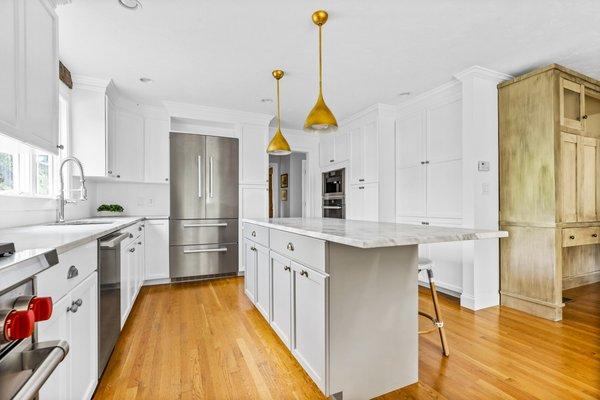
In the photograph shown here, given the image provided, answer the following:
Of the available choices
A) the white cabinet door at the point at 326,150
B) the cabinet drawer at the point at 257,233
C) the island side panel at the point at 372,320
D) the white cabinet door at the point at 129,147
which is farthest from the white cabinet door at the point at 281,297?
the white cabinet door at the point at 326,150

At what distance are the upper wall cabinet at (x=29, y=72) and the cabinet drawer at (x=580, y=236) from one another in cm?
405

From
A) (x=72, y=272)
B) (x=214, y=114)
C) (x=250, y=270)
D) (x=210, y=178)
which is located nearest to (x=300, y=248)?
(x=72, y=272)

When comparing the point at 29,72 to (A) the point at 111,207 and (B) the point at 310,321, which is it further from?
(A) the point at 111,207

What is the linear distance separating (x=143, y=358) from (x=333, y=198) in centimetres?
366

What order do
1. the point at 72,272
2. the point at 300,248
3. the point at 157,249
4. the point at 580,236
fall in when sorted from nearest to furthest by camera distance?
the point at 72,272, the point at 300,248, the point at 580,236, the point at 157,249

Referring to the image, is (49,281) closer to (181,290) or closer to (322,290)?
(322,290)

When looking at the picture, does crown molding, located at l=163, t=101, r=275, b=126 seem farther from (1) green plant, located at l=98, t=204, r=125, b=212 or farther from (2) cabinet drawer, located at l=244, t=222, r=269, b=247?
(2) cabinet drawer, located at l=244, t=222, r=269, b=247

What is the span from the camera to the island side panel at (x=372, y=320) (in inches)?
59.4

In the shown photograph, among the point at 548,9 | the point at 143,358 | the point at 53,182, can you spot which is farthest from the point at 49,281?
the point at 548,9

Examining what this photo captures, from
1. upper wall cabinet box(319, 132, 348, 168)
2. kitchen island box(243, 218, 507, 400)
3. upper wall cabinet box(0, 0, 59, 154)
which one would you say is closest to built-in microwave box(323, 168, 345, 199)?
upper wall cabinet box(319, 132, 348, 168)

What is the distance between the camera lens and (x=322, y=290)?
1.53 metres

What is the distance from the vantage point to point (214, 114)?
427cm

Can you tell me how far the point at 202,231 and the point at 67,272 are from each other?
2.90 m

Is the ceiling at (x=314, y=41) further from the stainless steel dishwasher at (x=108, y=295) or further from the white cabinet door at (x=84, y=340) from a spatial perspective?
the white cabinet door at (x=84, y=340)
